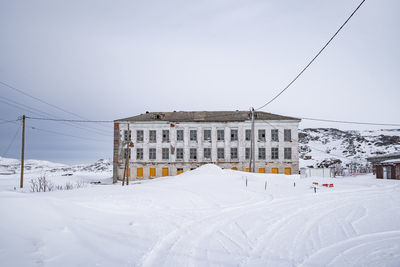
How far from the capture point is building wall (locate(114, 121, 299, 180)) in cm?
3591

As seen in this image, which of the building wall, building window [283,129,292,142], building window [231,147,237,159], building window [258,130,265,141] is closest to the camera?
the building wall

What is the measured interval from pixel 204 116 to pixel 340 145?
7057cm

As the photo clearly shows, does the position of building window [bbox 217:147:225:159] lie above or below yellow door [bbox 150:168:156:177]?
above

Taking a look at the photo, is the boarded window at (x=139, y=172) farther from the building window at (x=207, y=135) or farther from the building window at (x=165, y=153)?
the building window at (x=207, y=135)

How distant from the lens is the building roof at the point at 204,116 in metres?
37.0

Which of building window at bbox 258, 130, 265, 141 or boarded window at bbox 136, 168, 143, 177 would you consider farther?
building window at bbox 258, 130, 265, 141

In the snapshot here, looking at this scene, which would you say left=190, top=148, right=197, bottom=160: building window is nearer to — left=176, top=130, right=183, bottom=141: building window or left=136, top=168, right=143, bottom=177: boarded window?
left=176, top=130, right=183, bottom=141: building window

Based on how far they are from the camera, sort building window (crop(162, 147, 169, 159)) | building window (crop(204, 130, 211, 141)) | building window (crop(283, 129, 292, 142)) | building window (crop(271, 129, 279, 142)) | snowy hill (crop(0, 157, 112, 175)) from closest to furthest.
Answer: building window (crop(283, 129, 292, 142)) < building window (crop(271, 129, 279, 142)) < building window (crop(162, 147, 169, 159)) < building window (crop(204, 130, 211, 141)) < snowy hill (crop(0, 157, 112, 175))

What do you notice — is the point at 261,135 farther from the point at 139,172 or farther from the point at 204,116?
the point at 139,172

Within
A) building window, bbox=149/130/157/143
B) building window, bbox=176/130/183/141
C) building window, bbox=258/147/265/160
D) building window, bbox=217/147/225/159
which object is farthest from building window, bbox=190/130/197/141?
building window, bbox=258/147/265/160

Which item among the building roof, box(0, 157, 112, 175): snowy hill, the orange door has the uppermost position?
the building roof

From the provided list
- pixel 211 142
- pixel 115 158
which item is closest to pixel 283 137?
pixel 211 142

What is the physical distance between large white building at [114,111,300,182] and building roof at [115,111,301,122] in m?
0.15

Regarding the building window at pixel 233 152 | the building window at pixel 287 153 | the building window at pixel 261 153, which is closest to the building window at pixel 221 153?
the building window at pixel 233 152
